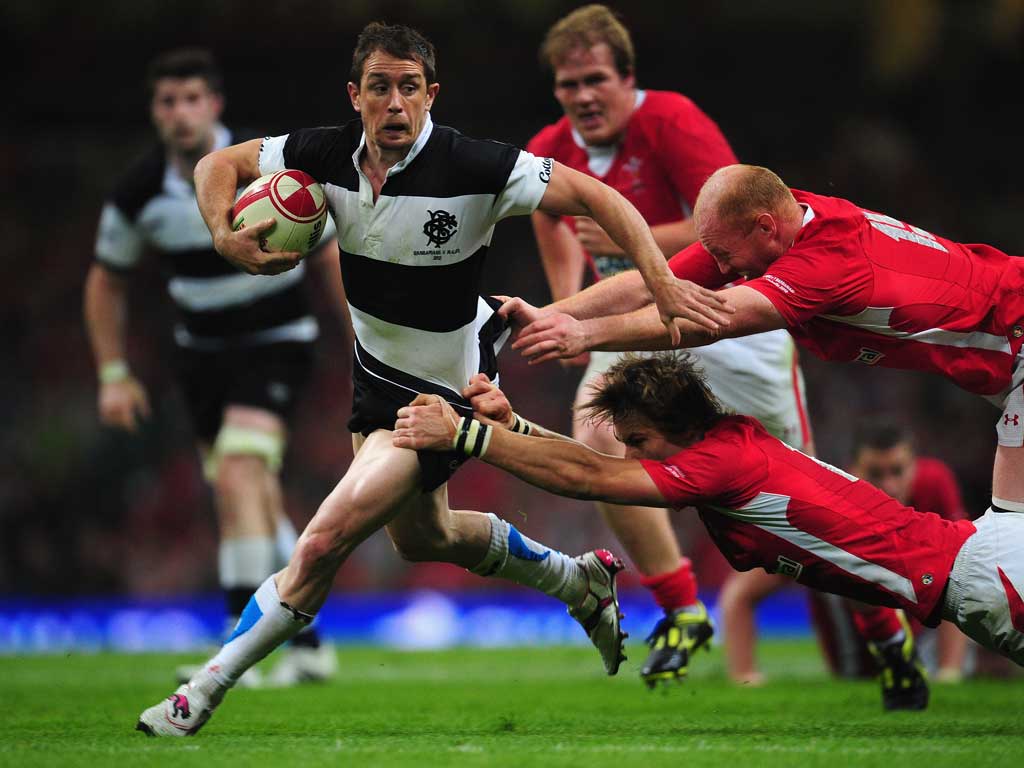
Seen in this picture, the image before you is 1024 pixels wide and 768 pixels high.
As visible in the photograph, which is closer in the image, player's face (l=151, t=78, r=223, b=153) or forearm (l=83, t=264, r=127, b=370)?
player's face (l=151, t=78, r=223, b=153)

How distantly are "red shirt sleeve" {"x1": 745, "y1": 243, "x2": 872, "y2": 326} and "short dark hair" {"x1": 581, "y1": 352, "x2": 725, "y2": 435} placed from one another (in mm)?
402

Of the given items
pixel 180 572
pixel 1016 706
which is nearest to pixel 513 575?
pixel 1016 706

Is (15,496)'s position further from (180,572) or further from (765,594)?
(765,594)

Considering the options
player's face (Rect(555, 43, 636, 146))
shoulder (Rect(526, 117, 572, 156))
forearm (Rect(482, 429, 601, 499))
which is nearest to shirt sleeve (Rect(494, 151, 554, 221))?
forearm (Rect(482, 429, 601, 499))

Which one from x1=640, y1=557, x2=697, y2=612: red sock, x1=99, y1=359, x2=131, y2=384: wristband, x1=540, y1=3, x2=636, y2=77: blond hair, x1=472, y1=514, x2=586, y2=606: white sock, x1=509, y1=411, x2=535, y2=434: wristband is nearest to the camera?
x1=509, y1=411, x2=535, y2=434: wristband

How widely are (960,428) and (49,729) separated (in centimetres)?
1258

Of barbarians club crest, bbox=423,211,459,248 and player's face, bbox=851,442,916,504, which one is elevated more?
barbarians club crest, bbox=423,211,459,248

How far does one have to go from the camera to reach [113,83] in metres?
17.9

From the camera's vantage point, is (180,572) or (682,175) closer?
(682,175)

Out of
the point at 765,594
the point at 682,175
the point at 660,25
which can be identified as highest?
the point at 660,25

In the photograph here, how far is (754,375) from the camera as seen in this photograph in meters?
6.67

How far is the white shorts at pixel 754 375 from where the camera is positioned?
21.8ft

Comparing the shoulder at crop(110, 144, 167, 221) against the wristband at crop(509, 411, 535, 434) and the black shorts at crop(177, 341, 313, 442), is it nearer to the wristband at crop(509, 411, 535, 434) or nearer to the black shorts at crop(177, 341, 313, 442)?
the black shorts at crop(177, 341, 313, 442)

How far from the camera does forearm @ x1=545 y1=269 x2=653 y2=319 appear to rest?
5.21 metres
